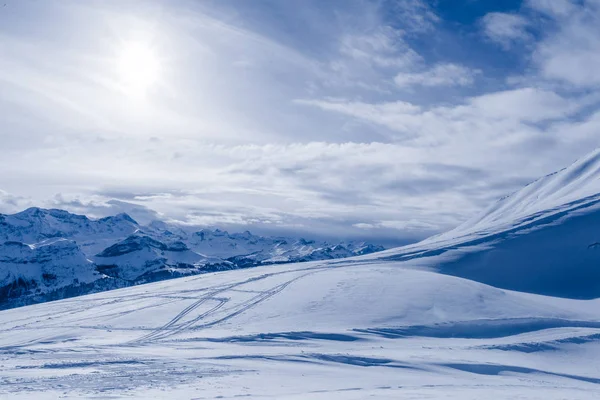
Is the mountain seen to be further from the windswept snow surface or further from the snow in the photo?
the windswept snow surface

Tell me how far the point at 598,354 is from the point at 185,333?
21.9 m

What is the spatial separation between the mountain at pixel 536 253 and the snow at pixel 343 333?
0.22 metres

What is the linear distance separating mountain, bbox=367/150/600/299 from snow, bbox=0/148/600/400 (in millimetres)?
217

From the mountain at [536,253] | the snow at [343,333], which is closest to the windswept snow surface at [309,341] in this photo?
the snow at [343,333]

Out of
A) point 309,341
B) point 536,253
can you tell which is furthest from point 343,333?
point 536,253

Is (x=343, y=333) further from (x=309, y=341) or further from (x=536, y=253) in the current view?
(x=536, y=253)

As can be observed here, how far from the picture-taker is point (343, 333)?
2978 cm

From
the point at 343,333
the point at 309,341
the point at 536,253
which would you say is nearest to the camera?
the point at 309,341

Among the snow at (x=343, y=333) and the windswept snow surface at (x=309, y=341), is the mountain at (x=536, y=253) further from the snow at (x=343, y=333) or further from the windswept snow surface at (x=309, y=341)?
the windswept snow surface at (x=309, y=341)

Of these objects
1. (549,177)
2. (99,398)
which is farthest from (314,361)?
(549,177)

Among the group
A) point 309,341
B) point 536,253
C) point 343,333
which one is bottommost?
point 309,341

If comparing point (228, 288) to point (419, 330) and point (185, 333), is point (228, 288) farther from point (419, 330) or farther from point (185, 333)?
point (419, 330)

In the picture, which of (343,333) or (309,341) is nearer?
(309,341)

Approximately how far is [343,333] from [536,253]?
3614 cm
